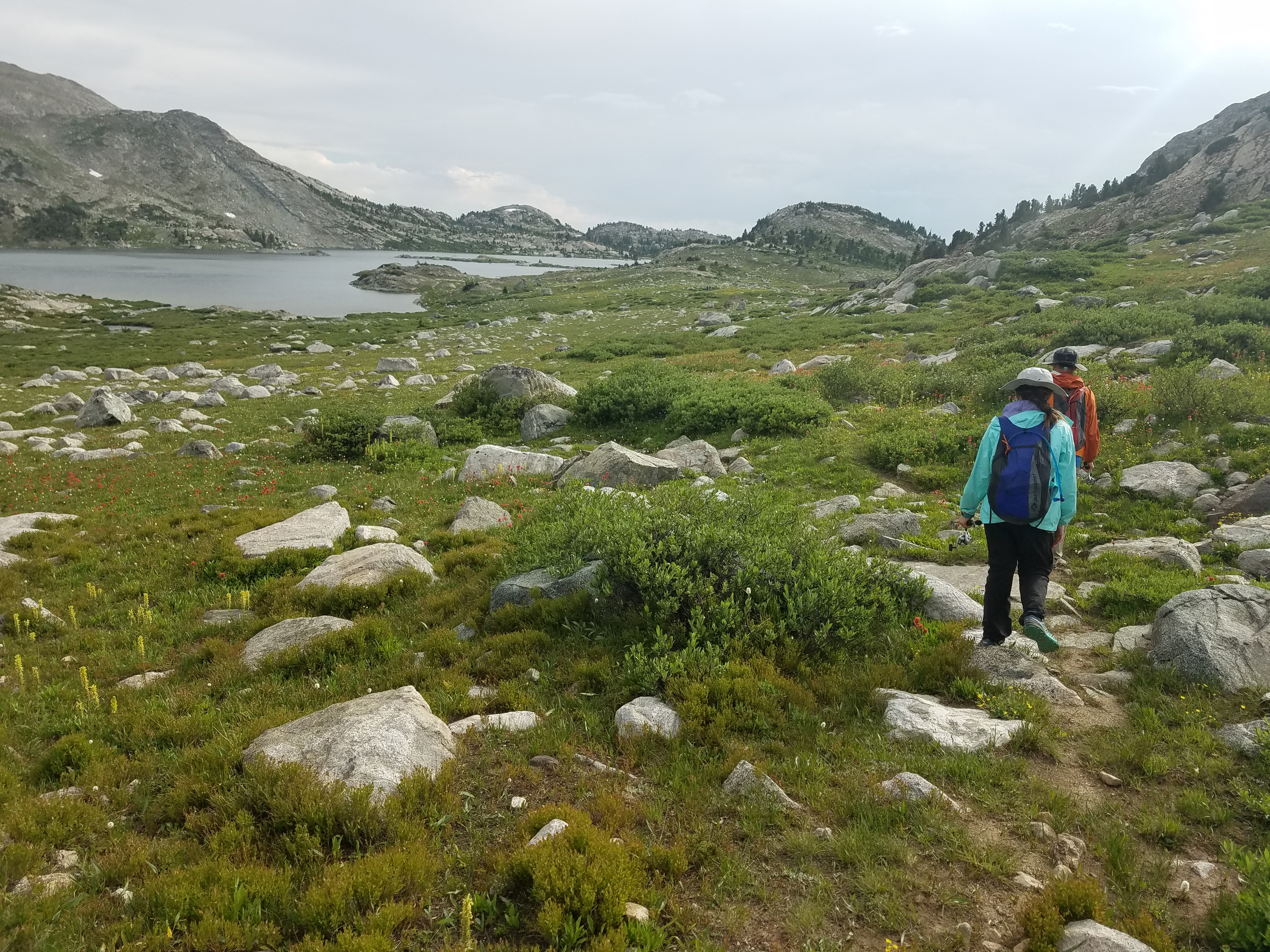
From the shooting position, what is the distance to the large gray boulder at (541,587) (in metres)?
9.09

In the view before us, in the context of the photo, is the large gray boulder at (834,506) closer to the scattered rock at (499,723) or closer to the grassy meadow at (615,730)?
the grassy meadow at (615,730)

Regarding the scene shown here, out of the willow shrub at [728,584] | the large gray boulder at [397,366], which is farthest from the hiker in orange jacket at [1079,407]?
the large gray boulder at [397,366]

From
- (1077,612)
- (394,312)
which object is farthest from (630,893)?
(394,312)

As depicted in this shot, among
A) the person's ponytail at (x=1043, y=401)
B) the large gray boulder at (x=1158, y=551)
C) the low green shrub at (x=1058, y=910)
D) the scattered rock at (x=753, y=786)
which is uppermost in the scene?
the person's ponytail at (x=1043, y=401)

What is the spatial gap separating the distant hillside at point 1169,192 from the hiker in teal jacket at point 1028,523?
271ft

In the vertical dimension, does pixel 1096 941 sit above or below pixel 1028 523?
below

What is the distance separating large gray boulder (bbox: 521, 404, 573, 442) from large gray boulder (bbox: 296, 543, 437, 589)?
38.0ft

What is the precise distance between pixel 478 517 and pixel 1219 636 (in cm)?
1191

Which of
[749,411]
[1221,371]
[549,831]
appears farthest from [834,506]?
[1221,371]

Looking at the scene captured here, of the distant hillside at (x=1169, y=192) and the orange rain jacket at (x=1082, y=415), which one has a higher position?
the distant hillside at (x=1169, y=192)

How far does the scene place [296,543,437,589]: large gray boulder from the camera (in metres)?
10.2

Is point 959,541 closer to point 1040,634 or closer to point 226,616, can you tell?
point 1040,634

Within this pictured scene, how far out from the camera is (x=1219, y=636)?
660 centimetres

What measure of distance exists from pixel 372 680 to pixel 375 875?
340 cm
